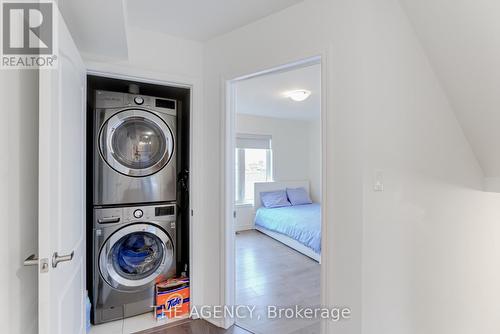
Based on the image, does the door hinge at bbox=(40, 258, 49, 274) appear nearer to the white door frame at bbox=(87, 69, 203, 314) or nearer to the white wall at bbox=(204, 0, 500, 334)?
the white wall at bbox=(204, 0, 500, 334)

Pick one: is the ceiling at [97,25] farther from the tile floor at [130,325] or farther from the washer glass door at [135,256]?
the tile floor at [130,325]

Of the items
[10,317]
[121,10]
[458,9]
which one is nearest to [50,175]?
[10,317]

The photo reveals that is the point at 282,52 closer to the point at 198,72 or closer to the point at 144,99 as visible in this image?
the point at 198,72

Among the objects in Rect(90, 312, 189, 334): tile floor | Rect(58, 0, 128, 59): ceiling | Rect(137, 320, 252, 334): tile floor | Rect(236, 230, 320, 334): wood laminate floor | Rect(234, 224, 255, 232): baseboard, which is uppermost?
Rect(58, 0, 128, 59): ceiling

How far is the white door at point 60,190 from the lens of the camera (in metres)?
1.04

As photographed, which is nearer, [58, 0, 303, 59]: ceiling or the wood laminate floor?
[58, 0, 303, 59]: ceiling

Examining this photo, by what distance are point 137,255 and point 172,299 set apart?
1.69ft

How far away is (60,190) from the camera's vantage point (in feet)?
4.09

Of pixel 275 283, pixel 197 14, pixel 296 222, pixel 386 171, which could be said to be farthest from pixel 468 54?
pixel 296 222

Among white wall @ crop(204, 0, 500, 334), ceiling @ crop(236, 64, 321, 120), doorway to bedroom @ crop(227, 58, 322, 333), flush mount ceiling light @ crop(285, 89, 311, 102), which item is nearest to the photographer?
white wall @ crop(204, 0, 500, 334)

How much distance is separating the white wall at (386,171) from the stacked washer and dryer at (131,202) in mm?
953

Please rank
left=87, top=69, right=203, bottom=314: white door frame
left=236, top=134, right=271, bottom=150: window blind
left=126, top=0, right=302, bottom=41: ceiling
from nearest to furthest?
1. left=126, top=0, right=302, bottom=41: ceiling
2. left=87, top=69, right=203, bottom=314: white door frame
3. left=236, top=134, right=271, bottom=150: window blind

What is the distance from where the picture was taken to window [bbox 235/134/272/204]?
19.5ft

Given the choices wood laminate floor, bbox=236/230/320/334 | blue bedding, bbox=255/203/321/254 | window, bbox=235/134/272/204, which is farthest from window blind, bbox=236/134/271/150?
wood laminate floor, bbox=236/230/320/334
